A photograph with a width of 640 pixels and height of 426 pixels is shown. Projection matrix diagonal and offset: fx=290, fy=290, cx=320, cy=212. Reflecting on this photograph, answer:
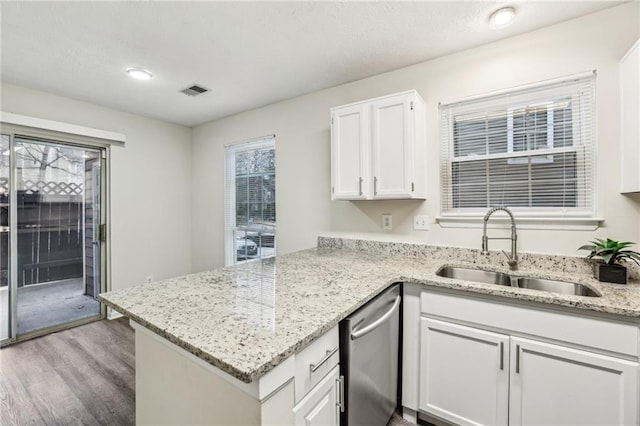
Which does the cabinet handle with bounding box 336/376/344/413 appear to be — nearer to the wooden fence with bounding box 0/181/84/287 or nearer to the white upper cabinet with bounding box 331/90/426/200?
the white upper cabinet with bounding box 331/90/426/200

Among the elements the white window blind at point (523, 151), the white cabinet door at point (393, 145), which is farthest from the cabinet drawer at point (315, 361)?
the white window blind at point (523, 151)

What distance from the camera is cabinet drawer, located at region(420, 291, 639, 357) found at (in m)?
1.21

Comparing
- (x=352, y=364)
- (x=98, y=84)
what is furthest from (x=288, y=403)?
(x=98, y=84)

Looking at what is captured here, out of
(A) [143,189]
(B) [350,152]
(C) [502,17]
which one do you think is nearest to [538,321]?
(B) [350,152]

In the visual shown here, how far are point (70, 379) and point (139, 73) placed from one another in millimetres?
2425

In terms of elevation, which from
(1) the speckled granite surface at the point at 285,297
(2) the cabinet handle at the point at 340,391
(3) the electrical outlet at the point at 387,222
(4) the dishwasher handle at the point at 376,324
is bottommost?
(2) the cabinet handle at the point at 340,391

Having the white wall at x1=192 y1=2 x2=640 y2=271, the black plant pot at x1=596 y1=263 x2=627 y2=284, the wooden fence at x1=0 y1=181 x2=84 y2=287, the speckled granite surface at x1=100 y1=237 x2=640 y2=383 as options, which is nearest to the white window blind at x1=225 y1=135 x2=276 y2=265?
the white wall at x1=192 y1=2 x2=640 y2=271

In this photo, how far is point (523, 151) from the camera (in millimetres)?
1910

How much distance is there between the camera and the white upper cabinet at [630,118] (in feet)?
4.79

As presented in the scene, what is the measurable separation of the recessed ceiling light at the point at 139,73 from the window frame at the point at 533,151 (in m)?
2.39

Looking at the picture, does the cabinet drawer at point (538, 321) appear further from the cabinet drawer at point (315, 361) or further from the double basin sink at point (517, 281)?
the cabinet drawer at point (315, 361)

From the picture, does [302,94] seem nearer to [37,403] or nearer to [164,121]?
[164,121]

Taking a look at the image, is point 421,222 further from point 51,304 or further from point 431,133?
point 51,304

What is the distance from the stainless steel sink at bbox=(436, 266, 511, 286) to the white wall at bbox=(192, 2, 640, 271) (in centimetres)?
22
